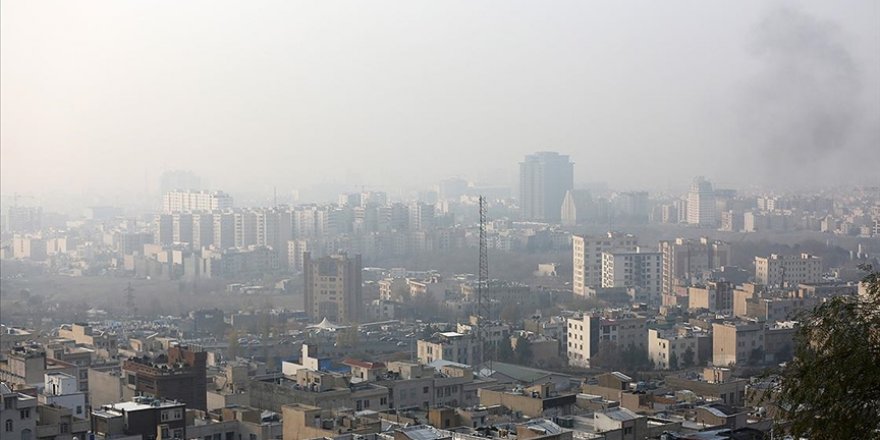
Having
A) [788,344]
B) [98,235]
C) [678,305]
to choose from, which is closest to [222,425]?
[788,344]

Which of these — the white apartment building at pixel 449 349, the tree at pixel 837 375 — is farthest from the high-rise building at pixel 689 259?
the tree at pixel 837 375

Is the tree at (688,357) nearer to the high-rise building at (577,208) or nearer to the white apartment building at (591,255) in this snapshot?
the white apartment building at (591,255)

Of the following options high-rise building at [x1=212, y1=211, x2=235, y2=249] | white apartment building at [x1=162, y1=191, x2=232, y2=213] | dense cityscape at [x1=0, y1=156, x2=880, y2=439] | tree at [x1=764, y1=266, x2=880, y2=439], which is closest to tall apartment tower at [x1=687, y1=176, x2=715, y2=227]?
dense cityscape at [x1=0, y1=156, x2=880, y2=439]

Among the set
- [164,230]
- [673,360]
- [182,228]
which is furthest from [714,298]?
[164,230]

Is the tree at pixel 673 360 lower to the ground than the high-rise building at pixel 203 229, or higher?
lower

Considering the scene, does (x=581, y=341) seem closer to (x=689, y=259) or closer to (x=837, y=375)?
(x=689, y=259)

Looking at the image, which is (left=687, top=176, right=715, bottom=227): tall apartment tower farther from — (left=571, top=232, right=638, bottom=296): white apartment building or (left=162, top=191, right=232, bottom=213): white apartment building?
(left=162, top=191, right=232, bottom=213): white apartment building

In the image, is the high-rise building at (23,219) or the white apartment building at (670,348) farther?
the high-rise building at (23,219)
